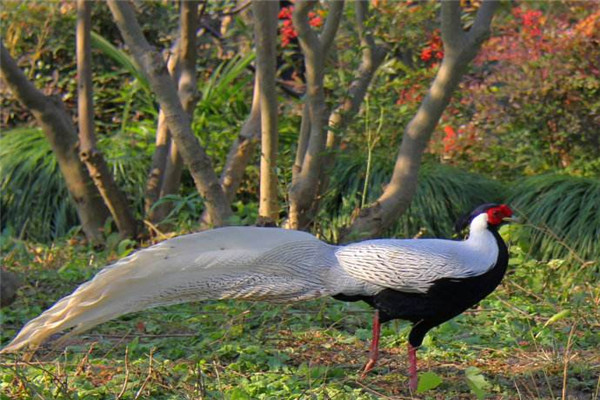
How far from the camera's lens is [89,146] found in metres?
7.02

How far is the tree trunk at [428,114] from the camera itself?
19.3ft

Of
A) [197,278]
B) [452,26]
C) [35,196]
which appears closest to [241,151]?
[452,26]

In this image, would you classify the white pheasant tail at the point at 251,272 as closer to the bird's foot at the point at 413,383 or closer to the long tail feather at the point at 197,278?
the long tail feather at the point at 197,278

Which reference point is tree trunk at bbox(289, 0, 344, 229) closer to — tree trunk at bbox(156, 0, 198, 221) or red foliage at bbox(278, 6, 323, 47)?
tree trunk at bbox(156, 0, 198, 221)

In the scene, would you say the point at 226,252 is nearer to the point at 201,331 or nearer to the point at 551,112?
the point at 201,331

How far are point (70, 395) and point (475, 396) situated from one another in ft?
5.12

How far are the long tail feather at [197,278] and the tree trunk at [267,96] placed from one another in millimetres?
2128

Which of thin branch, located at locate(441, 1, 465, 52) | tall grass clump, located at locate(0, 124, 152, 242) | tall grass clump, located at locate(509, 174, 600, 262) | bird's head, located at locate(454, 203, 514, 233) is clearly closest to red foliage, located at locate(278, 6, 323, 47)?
tall grass clump, located at locate(0, 124, 152, 242)

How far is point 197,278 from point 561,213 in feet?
13.0

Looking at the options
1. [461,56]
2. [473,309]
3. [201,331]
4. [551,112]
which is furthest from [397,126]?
[201,331]

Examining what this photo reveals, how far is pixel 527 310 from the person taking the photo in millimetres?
5270

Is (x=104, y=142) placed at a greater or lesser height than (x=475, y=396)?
greater

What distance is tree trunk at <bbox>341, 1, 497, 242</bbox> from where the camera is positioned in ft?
19.3

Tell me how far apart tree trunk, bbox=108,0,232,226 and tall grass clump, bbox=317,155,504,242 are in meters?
1.21
